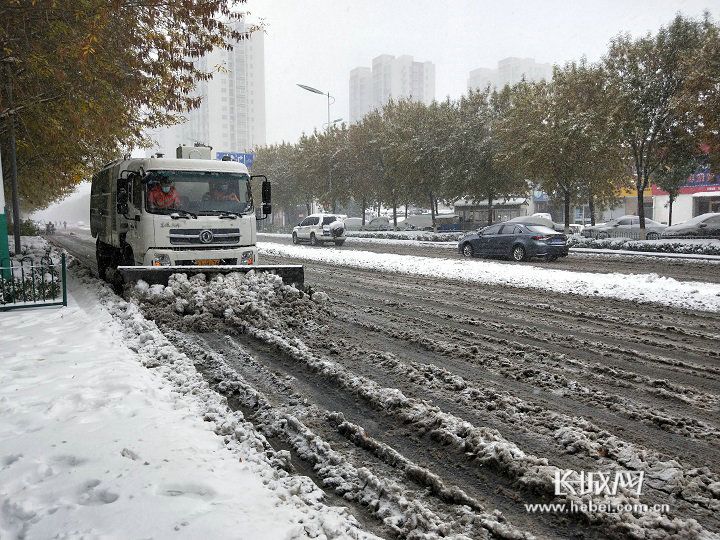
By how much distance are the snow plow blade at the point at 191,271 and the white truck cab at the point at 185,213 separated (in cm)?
70

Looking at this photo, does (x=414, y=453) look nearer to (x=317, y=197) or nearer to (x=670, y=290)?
(x=670, y=290)

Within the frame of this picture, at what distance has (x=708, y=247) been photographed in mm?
21281

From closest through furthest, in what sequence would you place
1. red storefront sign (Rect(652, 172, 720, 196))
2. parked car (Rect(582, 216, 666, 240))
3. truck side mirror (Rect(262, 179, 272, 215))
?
1. truck side mirror (Rect(262, 179, 272, 215))
2. parked car (Rect(582, 216, 666, 240))
3. red storefront sign (Rect(652, 172, 720, 196))

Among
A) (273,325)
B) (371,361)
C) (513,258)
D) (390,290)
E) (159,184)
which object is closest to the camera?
(371,361)

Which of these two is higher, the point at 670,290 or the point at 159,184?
the point at 159,184

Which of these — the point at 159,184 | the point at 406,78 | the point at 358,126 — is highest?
the point at 406,78

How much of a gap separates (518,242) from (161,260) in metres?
14.1

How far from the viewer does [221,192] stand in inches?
431

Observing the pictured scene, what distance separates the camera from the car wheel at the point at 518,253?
19.7 m

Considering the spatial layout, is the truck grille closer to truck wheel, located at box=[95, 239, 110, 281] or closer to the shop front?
truck wheel, located at box=[95, 239, 110, 281]

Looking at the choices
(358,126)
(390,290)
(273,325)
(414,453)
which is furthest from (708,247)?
(358,126)

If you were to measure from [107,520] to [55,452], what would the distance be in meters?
1.14

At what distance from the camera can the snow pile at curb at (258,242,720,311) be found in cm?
1060

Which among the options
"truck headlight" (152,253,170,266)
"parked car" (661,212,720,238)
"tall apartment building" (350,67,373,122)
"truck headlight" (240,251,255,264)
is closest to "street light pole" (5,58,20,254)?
"truck headlight" (152,253,170,266)
